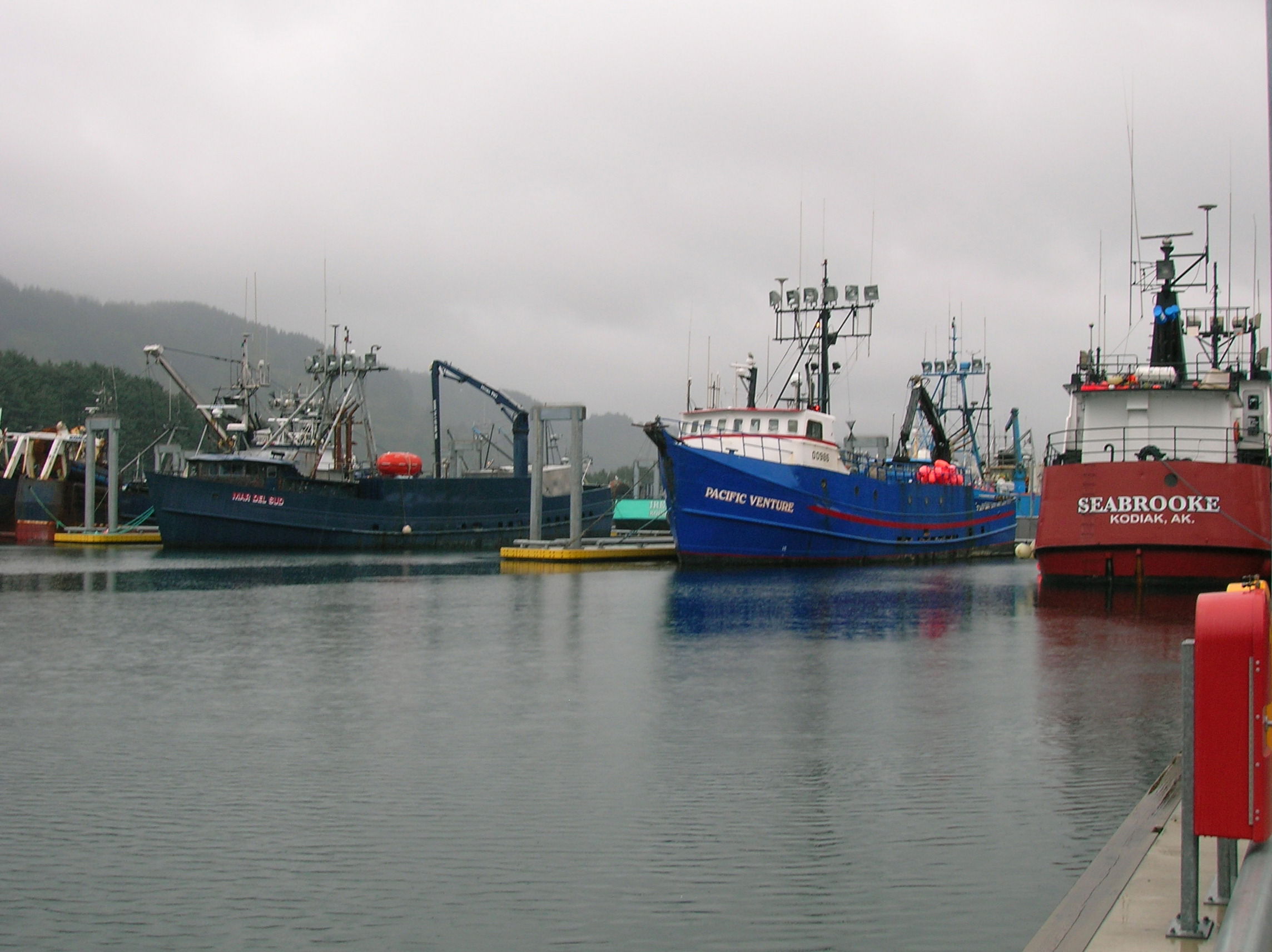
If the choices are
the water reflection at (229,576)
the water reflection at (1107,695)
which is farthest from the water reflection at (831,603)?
the water reflection at (229,576)

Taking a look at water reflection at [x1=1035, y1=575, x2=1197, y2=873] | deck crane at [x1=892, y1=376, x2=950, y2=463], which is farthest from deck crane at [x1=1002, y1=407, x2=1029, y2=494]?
water reflection at [x1=1035, y1=575, x2=1197, y2=873]

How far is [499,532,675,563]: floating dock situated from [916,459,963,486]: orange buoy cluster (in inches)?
353

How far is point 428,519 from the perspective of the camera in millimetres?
49188

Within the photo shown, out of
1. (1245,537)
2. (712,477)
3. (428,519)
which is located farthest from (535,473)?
(1245,537)

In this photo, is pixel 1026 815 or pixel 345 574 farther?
pixel 345 574

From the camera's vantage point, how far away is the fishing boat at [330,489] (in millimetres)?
44906

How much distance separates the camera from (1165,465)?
794 inches

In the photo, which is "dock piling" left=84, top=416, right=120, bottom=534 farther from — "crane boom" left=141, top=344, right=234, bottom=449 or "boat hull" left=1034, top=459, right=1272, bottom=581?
"boat hull" left=1034, top=459, right=1272, bottom=581

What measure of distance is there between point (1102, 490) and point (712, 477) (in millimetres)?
12571

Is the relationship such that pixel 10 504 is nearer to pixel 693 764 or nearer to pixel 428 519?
pixel 428 519

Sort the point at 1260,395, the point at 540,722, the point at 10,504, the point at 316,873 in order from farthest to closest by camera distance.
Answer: the point at 10,504
the point at 1260,395
the point at 540,722
the point at 316,873

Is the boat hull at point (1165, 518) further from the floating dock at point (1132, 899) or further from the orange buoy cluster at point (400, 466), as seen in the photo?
the orange buoy cluster at point (400, 466)

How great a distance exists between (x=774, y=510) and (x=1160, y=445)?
1202 cm

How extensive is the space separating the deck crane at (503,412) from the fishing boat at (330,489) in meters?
0.07
